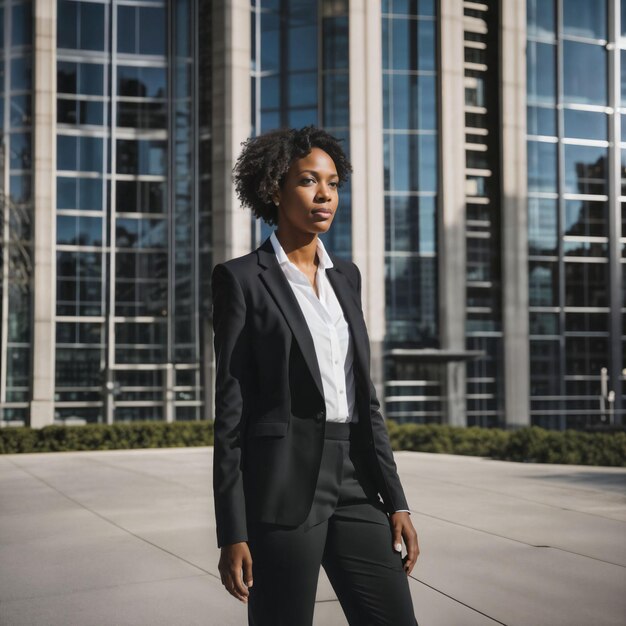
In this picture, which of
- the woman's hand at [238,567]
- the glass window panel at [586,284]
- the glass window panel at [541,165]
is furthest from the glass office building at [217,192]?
the woman's hand at [238,567]

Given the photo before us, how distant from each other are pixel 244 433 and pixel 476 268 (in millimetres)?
31149

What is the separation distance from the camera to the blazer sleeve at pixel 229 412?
2.69 metres

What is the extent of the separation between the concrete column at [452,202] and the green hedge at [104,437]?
12068 millimetres

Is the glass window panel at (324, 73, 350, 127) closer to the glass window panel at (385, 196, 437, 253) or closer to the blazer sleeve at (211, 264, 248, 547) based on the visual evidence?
the glass window panel at (385, 196, 437, 253)

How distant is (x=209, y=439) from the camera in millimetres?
22344

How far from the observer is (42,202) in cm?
3184

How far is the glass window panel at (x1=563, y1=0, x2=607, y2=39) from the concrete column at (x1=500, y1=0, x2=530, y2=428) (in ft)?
6.07

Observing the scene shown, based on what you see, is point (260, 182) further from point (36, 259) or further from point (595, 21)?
point (595, 21)

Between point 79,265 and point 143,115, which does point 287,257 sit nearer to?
point 79,265

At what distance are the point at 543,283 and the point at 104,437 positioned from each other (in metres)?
18.6

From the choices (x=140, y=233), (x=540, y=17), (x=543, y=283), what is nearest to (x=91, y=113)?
(x=140, y=233)

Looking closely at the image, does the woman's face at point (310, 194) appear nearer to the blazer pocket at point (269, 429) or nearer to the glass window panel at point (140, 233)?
the blazer pocket at point (269, 429)

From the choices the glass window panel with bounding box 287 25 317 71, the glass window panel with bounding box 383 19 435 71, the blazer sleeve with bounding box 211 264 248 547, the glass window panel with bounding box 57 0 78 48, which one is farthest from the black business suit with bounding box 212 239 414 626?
the glass window panel with bounding box 57 0 78 48

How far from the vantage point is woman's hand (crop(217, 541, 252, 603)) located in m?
2.65
